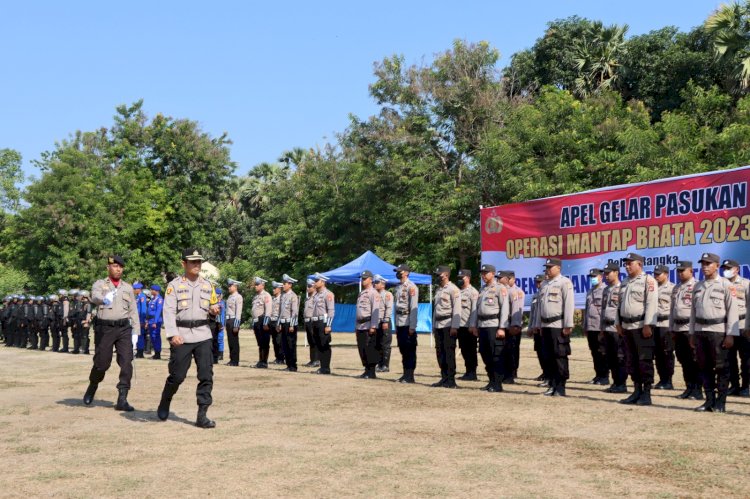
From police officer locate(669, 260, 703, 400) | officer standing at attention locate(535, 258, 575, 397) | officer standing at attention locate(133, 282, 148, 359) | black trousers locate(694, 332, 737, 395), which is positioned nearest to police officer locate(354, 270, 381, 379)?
officer standing at attention locate(535, 258, 575, 397)

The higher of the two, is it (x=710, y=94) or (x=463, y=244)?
(x=710, y=94)

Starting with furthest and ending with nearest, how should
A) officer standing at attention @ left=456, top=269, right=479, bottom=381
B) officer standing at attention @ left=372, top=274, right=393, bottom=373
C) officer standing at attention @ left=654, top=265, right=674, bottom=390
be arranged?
officer standing at attention @ left=372, top=274, right=393, bottom=373 → officer standing at attention @ left=456, top=269, right=479, bottom=381 → officer standing at attention @ left=654, top=265, right=674, bottom=390

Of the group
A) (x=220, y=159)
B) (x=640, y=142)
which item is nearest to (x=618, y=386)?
(x=640, y=142)

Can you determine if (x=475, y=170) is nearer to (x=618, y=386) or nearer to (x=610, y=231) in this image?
(x=610, y=231)

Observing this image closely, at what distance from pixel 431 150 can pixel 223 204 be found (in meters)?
30.2

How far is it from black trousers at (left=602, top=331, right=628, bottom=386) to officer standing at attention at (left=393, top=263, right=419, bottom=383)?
10.6 ft

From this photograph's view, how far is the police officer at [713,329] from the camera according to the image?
11062 millimetres

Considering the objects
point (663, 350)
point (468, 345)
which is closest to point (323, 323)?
point (468, 345)

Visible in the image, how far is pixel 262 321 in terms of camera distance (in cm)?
2067

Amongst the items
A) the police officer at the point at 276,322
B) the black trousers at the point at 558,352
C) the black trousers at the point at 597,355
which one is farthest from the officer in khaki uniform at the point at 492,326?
the police officer at the point at 276,322

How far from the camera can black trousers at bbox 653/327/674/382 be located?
13.7 m

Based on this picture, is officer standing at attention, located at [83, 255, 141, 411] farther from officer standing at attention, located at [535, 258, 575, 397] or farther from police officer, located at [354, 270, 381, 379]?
officer standing at attention, located at [535, 258, 575, 397]

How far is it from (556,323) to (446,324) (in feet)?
7.85

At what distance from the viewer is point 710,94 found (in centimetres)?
3441
